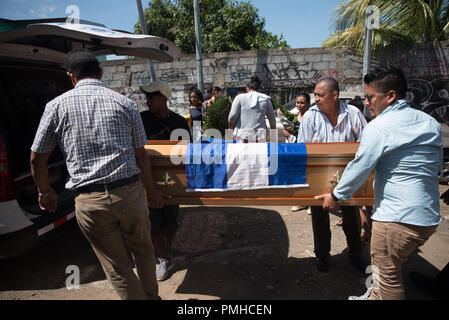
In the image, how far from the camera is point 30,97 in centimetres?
363

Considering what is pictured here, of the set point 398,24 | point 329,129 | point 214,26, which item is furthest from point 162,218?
point 214,26

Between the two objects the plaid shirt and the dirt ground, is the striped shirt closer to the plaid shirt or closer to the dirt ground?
the dirt ground

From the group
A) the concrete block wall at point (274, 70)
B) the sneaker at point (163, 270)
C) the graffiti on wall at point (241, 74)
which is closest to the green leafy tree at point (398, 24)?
the concrete block wall at point (274, 70)

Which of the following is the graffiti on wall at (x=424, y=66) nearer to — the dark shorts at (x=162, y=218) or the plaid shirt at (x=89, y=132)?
the dark shorts at (x=162, y=218)

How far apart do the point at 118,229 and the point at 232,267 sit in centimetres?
138

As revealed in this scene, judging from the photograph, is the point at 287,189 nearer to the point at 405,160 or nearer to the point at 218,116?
the point at 405,160

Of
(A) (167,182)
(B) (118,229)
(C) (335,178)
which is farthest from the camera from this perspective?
(A) (167,182)

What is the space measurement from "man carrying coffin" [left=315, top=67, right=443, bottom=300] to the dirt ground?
2.96ft

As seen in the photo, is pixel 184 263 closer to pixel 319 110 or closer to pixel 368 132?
pixel 319 110

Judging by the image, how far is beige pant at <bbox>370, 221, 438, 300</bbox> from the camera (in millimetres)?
1769

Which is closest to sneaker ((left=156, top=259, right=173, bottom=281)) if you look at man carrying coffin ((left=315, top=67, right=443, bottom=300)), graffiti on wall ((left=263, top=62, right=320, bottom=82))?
man carrying coffin ((left=315, top=67, right=443, bottom=300))

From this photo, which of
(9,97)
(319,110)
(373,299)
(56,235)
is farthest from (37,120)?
(373,299)

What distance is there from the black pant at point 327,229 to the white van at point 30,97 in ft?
7.96

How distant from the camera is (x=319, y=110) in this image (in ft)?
8.93
